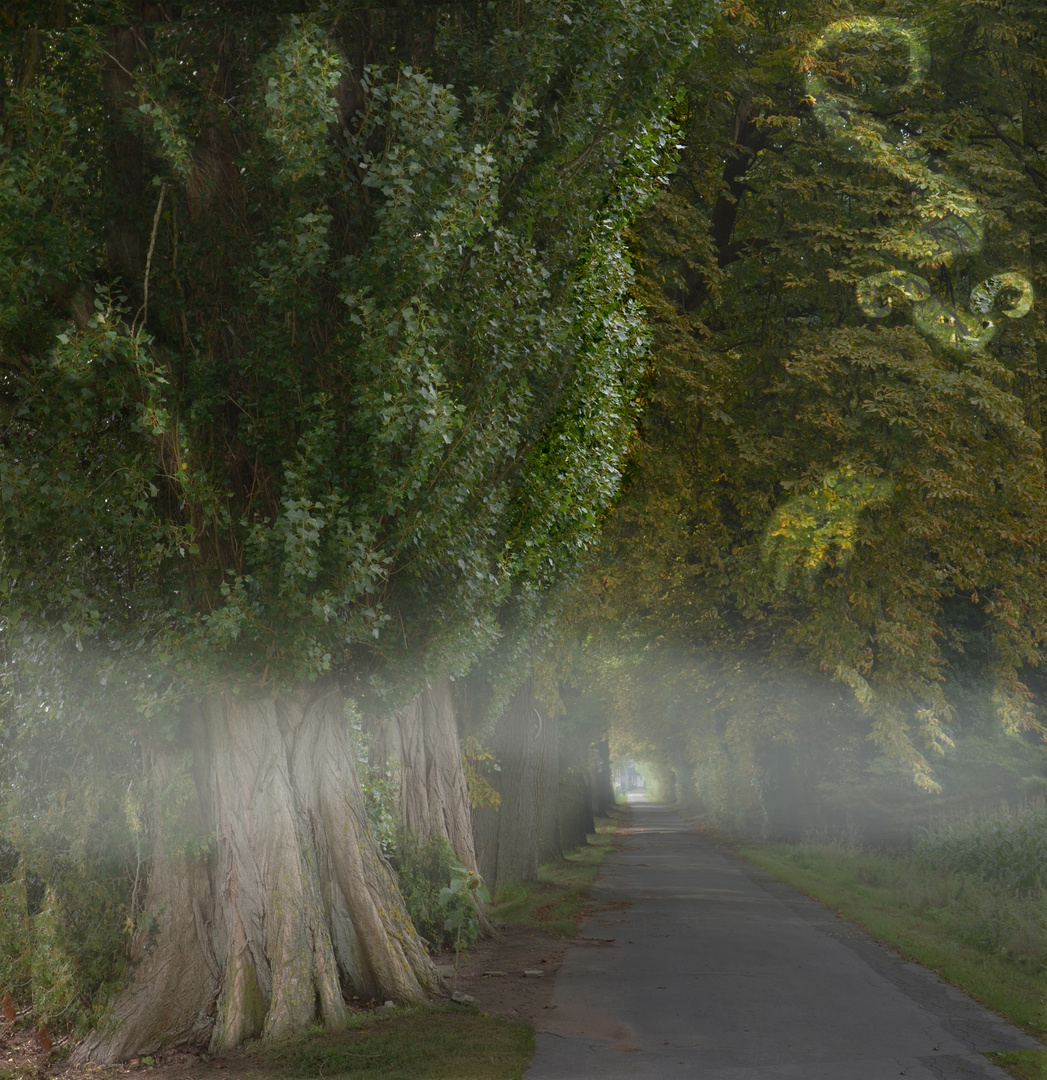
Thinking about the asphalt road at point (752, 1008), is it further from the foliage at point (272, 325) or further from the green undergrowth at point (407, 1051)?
the foliage at point (272, 325)

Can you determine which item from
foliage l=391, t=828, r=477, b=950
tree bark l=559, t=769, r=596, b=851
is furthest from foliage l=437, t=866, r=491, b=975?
tree bark l=559, t=769, r=596, b=851

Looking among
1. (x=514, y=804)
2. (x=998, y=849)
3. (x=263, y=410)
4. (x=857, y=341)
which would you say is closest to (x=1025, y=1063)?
(x=263, y=410)

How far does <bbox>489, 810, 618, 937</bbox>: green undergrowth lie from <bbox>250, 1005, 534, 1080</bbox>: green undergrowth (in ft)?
19.1

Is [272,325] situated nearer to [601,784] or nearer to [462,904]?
[462,904]

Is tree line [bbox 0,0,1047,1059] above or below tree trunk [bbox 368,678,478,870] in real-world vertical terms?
above

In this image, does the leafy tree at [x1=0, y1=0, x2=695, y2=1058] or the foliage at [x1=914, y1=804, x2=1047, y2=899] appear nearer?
the leafy tree at [x1=0, y1=0, x2=695, y2=1058]

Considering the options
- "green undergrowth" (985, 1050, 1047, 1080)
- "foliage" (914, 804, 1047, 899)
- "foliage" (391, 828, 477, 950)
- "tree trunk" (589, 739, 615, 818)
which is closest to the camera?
"green undergrowth" (985, 1050, 1047, 1080)

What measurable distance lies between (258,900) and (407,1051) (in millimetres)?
1920

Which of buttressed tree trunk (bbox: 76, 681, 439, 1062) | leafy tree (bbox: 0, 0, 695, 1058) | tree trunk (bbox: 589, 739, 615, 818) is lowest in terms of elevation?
tree trunk (bbox: 589, 739, 615, 818)

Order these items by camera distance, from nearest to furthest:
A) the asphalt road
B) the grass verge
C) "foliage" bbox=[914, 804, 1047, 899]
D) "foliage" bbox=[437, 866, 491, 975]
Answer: the asphalt road → the grass verge → "foliage" bbox=[437, 866, 491, 975] → "foliage" bbox=[914, 804, 1047, 899]

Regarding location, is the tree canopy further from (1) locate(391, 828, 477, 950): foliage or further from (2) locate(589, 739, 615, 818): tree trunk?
(2) locate(589, 739, 615, 818): tree trunk

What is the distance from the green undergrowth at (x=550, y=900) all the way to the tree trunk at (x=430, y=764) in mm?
1615

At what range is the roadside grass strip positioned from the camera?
10.2 meters

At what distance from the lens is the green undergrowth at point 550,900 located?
50.6 feet
